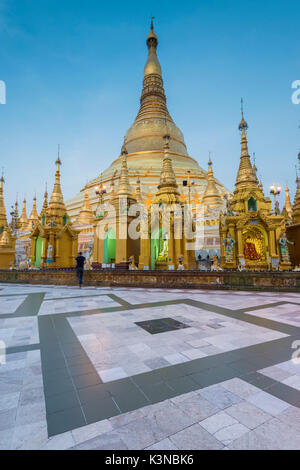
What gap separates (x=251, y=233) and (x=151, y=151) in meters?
21.8

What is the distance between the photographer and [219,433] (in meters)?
1.53

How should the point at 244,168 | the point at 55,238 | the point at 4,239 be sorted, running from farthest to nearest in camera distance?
the point at 4,239
the point at 55,238
the point at 244,168

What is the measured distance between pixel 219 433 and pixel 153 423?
450mm

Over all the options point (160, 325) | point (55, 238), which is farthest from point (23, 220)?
point (160, 325)

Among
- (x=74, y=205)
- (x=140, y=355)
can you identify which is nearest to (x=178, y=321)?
(x=140, y=355)

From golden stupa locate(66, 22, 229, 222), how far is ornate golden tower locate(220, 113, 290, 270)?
1323cm

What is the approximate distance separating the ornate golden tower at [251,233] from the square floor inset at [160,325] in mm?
9226

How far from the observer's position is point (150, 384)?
2.17m

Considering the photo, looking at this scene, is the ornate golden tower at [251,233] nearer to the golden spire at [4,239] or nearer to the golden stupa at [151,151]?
the golden stupa at [151,151]

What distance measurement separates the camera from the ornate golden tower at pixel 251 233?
41.5 feet

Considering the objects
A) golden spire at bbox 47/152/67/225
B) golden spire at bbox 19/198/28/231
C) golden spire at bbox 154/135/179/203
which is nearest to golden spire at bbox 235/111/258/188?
golden spire at bbox 154/135/179/203

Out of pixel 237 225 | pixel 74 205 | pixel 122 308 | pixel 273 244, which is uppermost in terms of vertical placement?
pixel 74 205

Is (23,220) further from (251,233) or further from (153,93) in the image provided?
(251,233)

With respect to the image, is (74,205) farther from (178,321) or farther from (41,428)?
(41,428)
